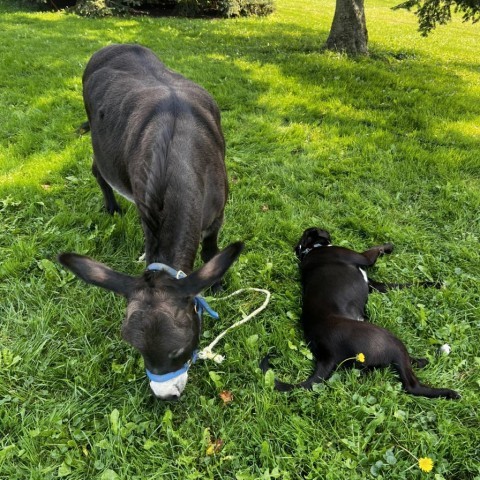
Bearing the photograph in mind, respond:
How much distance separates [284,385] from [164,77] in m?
3.15

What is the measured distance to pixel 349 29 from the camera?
9.84m

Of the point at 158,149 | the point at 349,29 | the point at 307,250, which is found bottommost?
the point at 307,250

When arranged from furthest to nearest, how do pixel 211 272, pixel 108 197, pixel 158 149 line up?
pixel 108 197 < pixel 158 149 < pixel 211 272

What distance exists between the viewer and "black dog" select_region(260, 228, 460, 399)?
2.96 meters

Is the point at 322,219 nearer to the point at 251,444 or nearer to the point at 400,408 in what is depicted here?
the point at 400,408

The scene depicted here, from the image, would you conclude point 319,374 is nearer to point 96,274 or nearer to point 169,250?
point 169,250

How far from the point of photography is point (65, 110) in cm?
671

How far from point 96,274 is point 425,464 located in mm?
2197

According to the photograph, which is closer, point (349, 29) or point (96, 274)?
point (96, 274)

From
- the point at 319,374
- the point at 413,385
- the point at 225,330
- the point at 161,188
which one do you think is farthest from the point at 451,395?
the point at 161,188

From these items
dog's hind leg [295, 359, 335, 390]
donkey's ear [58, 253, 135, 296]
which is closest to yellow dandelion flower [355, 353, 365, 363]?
dog's hind leg [295, 359, 335, 390]

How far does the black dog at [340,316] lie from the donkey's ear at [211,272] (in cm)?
113

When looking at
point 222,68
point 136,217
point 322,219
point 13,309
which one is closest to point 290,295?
point 322,219

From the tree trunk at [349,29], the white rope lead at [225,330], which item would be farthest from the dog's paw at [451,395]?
the tree trunk at [349,29]
